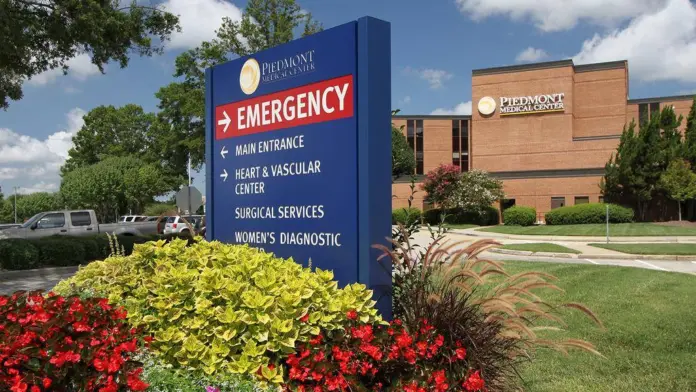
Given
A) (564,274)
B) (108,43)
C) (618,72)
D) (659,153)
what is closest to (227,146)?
(564,274)

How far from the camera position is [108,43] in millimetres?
15852

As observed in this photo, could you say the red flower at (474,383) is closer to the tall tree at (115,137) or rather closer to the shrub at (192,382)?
the shrub at (192,382)

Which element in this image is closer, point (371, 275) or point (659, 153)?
point (371, 275)

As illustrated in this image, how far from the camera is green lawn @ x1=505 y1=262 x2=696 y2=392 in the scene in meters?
5.27

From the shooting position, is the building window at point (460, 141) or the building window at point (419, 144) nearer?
the building window at point (460, 141)

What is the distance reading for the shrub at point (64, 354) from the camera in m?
2.67

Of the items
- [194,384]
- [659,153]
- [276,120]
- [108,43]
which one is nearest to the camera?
[194,384]

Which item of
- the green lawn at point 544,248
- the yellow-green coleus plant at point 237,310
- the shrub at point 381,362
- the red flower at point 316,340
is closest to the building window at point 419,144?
the green lawn at point 544,248

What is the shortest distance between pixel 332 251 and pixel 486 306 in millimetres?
1270

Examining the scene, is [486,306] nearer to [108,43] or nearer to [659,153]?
[108,43]

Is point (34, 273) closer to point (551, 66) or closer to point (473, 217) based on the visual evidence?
point (473, 217)

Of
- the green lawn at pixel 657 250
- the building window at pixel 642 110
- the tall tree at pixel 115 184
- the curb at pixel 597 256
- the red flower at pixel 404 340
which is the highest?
the building window at pixel 642 110

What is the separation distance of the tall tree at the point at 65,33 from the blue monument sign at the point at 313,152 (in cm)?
1023

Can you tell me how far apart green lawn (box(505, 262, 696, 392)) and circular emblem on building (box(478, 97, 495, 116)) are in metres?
43.7
